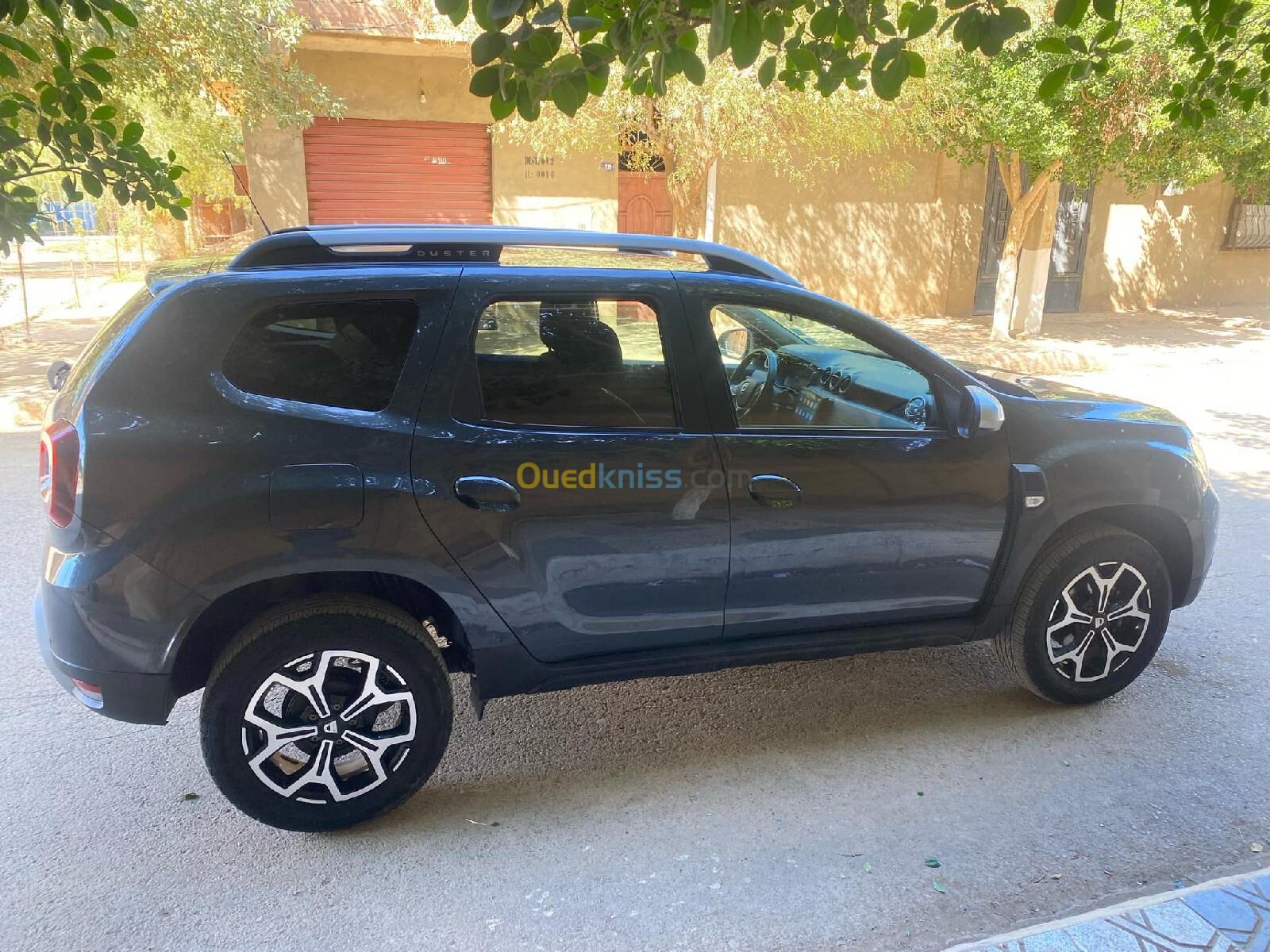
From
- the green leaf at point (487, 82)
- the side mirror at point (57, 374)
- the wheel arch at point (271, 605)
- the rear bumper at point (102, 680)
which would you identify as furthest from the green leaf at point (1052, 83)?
the side mirror at point (57, 374)

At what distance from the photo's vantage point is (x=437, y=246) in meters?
3.18

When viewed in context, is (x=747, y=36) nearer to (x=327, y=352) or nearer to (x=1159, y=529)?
(x=327, y=352)

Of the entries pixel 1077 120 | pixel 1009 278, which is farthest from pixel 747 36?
pixel 1009 278

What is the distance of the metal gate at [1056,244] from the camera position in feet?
54.0

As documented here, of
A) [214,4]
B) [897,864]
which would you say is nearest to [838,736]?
[897,864]

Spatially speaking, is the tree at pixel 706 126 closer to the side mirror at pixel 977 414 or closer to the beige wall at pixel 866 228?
the beige wall at pixel 866 228

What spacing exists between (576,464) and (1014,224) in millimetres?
11101

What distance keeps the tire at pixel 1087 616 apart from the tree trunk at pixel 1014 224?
8.90m

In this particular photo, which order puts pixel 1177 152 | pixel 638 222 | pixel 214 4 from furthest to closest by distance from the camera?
pixel 638 222 → pixel 1177 152 → pixel 214 4

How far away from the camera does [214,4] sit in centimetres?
900

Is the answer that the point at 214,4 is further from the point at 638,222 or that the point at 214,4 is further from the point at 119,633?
the point at 119,633

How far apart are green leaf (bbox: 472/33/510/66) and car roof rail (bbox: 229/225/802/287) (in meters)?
0.81

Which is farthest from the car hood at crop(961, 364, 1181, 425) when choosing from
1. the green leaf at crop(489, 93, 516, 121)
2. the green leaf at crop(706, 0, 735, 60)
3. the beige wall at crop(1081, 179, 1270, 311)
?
the beige wall at crop(1081, 179, 1270, 311)

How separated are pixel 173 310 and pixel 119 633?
3.14ft
